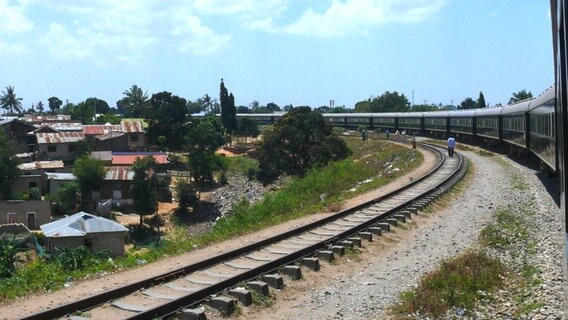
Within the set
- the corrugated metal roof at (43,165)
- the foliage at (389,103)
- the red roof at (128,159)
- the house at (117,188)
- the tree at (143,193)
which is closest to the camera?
the tree at (143,193)

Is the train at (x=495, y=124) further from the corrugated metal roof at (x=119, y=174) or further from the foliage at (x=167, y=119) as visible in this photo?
the corrugated metal roof at (x=119, y=174)

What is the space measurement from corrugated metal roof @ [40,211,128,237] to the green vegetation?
2266cm

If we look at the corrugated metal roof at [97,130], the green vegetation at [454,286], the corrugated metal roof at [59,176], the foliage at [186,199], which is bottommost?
the foliage at [186,199]

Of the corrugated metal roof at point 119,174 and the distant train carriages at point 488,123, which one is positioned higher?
the distant train carriages at point 488,123

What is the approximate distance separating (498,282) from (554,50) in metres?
6.39

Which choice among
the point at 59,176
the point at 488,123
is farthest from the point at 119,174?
the point at 488,123

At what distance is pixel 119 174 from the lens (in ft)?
167

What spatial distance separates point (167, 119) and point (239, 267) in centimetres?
6534

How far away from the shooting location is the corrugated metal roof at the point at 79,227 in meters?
29.9

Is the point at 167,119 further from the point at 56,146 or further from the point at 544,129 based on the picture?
the point at 544,129

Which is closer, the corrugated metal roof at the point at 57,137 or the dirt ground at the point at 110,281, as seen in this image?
the dirt ground at the point at 110,281

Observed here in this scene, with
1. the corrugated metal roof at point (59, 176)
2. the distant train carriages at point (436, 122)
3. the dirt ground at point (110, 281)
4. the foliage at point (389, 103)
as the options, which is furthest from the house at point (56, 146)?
the foliage at point (389, 103)

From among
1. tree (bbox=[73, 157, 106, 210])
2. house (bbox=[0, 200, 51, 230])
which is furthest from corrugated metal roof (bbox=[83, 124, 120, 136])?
house (bbox=[0, 200, 51, 230])

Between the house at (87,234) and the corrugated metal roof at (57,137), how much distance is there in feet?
113
